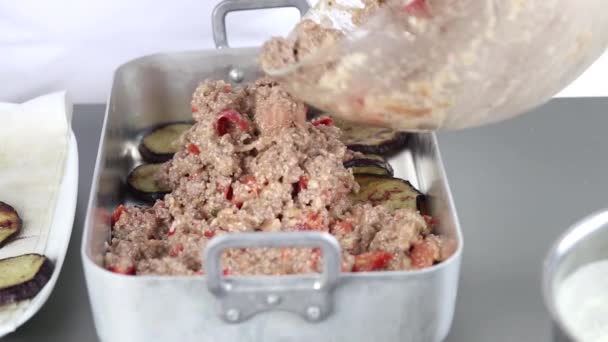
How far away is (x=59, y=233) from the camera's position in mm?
1236

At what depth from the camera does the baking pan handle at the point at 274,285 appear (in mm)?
866

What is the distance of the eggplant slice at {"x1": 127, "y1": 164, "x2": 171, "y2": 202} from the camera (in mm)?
1327

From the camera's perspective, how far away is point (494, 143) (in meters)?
1.57

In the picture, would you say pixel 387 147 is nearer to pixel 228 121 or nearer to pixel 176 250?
pixel 228 121

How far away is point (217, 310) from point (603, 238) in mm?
420

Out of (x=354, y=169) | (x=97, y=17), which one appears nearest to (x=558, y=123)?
(x=354, y=169)

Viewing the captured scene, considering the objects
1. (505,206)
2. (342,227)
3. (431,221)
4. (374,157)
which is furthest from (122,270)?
(505,206)

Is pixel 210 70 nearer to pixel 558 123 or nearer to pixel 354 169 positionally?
pixel 354 169

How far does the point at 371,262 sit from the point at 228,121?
0.36m

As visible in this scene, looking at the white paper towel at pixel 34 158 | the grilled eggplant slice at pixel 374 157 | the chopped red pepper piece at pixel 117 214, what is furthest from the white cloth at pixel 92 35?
the chopped red pepper piece at pixel 117 214

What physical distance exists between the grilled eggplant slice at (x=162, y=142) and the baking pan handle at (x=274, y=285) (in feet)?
1.64

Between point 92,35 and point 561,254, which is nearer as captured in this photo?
point 561,254

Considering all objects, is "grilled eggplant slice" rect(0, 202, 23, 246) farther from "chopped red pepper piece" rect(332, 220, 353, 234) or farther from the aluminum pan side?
"chopped red pepper piece" rect(332, 220, 353, 234)

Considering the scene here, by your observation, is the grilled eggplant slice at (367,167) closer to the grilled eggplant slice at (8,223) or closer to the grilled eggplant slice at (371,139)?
the grilled eggplant slice at (371,139)
